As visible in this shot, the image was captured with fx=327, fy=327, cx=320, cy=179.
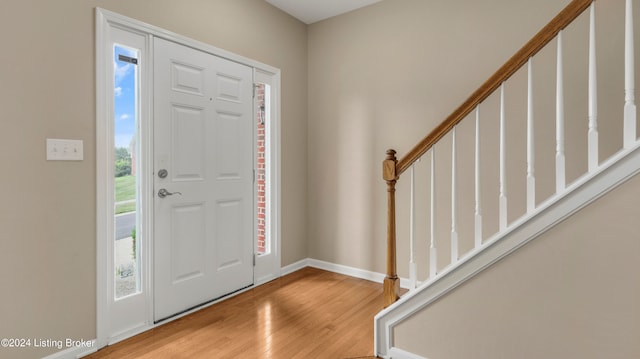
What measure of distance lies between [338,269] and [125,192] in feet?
7.26

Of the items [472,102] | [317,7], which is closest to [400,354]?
[472,102]

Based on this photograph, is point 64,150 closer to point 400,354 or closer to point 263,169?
point 263,169

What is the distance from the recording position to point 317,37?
144 inches

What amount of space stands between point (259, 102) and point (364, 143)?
44.8 inches

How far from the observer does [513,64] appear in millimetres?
1627

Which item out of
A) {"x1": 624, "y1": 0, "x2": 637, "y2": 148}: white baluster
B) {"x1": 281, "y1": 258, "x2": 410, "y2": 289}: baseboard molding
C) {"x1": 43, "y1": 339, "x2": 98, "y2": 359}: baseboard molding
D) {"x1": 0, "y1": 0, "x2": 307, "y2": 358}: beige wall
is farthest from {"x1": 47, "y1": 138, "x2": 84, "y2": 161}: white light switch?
{"x1": 624, "y1": 0, "x2": 637, "y2": 148}: white baluster

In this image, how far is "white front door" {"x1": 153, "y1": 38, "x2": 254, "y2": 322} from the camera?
94.7 inches

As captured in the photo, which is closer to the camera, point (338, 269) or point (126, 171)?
point (126, 171)

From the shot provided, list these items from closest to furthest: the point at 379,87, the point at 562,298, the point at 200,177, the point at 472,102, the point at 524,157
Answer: the point at 562,298 < the point at 472,102 < the point at 524,157 < the point at 200,177 < the point at 379,87

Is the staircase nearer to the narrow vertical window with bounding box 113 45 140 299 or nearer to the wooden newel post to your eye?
the wooden newel post

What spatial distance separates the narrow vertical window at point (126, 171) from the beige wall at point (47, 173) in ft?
0.57

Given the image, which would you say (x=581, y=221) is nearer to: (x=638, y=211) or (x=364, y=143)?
(x=638, y=211)

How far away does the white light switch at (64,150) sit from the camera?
1.87 metres

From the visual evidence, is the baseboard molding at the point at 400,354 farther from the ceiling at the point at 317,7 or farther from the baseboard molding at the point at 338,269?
the ceiling at the point at 317,7
